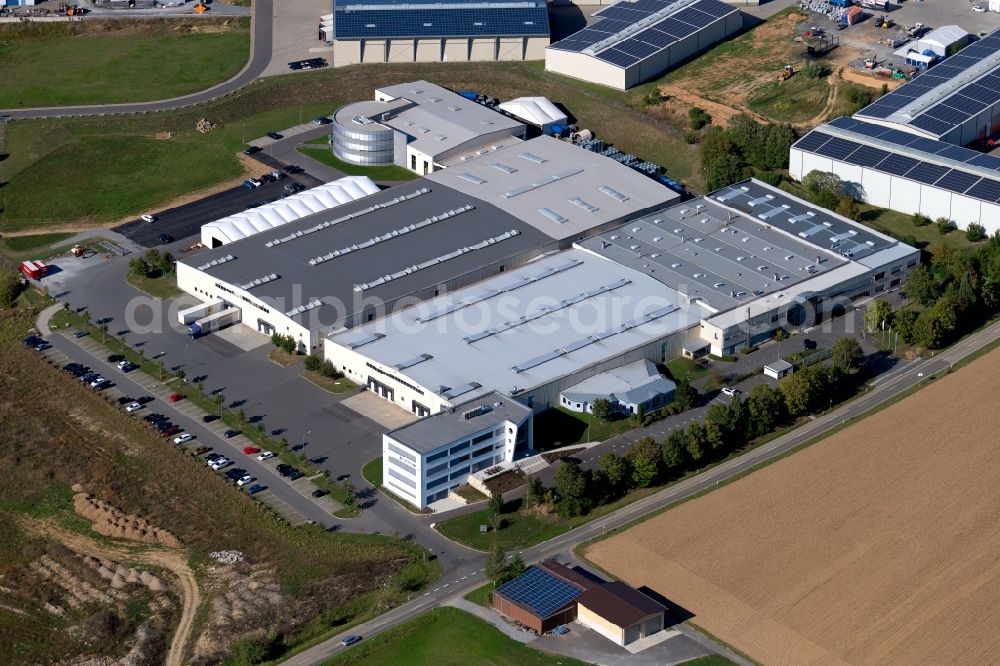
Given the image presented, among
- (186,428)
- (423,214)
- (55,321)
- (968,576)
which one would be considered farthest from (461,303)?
(968,576)

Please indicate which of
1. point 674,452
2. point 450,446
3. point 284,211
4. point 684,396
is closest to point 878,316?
point 684,396

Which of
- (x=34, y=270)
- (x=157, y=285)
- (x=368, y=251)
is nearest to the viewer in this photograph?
(x=368, y=251)

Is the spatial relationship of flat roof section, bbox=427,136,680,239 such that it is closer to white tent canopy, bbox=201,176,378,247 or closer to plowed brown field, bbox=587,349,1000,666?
white tent canopy, bbox=201,176,378,247

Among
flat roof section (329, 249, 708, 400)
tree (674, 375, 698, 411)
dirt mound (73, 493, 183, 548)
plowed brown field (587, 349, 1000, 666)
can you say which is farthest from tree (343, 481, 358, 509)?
tree (674, 375, 698, 411)

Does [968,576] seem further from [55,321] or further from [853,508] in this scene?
[55,321]

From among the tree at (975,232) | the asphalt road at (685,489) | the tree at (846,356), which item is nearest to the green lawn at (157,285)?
the asphalt road at (685,489)

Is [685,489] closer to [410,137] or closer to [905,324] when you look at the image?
[905,324]

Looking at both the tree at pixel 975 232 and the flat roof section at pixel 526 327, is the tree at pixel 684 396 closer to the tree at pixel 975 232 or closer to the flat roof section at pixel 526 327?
the flat roof section at pixel 526 327
